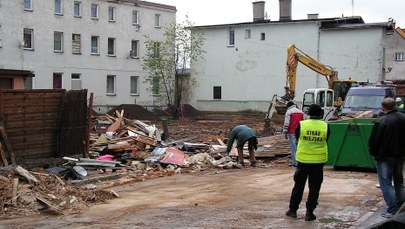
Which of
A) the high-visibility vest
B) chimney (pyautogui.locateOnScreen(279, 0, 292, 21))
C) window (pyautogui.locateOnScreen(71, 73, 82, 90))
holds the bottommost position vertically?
the high-visibility vest

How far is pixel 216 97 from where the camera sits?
2167 inches

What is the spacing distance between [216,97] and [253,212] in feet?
149

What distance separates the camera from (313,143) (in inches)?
347

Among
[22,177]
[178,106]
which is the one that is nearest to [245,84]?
[178,106]

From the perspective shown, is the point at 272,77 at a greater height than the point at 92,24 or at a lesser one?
lesser

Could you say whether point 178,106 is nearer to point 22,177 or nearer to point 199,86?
point 199,86

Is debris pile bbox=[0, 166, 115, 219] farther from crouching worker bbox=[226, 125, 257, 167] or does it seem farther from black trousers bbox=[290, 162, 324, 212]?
crouching worker bbox=[226, 125, 257, 167]

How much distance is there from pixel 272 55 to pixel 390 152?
140ft

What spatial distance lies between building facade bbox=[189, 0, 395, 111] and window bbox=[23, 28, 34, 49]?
59.5 feet

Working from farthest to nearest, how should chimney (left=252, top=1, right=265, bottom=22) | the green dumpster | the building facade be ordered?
chimney (left=252, top=1, right=265, bottom=22)
the building facade
the green dumpster

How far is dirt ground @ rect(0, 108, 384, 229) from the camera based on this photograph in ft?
29.0

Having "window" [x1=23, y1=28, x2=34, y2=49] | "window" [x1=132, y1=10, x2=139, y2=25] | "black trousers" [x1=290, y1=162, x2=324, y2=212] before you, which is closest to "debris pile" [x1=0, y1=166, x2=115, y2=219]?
"black trousers" [x1=290, y1=162, x2=324, y2=212]

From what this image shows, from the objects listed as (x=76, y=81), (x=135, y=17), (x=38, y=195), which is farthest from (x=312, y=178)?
(x=135, y=17)

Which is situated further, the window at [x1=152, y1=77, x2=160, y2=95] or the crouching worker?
the window at [x1=152, y1=77, x2=160, y2=95]
